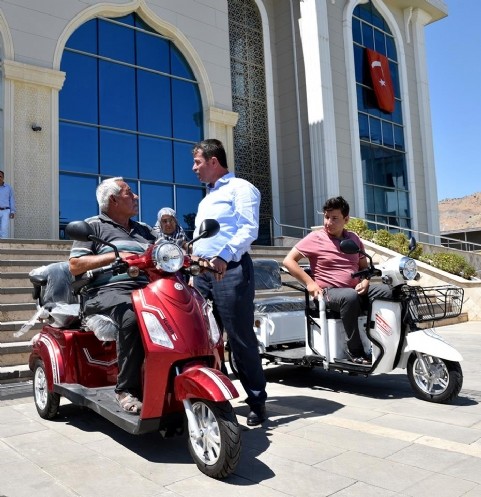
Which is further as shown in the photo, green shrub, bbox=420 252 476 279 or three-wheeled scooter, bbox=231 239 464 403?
green shrub, bbox=420 252 476 279

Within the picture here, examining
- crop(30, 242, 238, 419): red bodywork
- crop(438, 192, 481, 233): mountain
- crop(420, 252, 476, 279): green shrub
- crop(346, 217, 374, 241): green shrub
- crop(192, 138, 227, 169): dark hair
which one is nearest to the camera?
crop(30, 242, 238, 419): red bodywork

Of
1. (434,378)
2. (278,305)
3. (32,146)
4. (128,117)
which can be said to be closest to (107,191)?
(278,305)

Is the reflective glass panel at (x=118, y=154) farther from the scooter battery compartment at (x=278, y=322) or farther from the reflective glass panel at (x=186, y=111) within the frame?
the scooter battery compartment at (x=278, y=322)

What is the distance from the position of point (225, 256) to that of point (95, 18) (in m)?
12.2

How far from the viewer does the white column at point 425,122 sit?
21.9 m

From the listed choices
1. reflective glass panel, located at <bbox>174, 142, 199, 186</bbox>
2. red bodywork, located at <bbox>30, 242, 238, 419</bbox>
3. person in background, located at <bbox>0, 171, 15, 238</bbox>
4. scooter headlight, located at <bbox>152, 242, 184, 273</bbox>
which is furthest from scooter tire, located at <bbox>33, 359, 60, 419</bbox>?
reflective glass panel, located at <bbox>174, 142, 199, 186</bbox>

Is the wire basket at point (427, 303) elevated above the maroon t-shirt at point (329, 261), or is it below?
below

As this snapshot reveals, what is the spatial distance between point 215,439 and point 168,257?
1.01 metres

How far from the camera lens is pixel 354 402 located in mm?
4285

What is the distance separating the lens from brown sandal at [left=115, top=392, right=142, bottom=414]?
2895 millimetres

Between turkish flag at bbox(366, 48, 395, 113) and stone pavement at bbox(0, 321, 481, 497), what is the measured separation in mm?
A: 17767

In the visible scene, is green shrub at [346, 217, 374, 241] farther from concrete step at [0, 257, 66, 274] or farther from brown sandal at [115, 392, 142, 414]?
brown sandal at [115, 392, 142, 414]

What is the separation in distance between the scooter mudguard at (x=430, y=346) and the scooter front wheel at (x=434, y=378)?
5.3 inches

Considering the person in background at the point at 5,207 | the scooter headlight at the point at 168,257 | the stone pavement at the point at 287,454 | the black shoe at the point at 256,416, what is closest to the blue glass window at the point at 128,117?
the person in background at the point at 5,207
